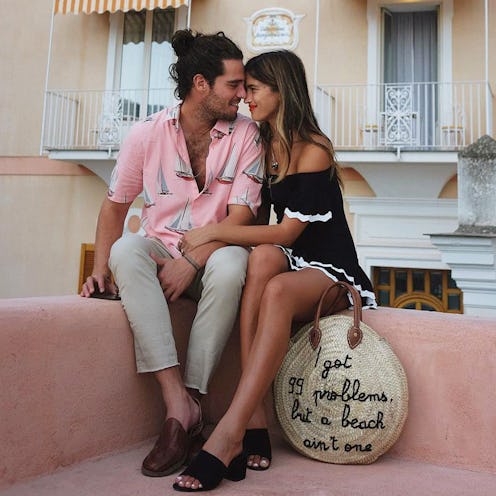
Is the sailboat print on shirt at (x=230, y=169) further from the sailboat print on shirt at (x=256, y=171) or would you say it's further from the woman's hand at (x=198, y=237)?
the woman's hand at (x=198, y=237)

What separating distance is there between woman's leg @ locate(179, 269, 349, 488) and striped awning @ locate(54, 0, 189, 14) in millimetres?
7382

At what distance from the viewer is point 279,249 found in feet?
6.25

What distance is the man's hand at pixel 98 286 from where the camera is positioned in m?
1.98

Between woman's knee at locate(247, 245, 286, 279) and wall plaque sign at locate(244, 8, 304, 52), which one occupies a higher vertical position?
wall plaque sign at locate(244, 8, 304, 52)

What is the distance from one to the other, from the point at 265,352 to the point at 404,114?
659 cm

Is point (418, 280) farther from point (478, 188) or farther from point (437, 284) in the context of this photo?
point (478, 188)

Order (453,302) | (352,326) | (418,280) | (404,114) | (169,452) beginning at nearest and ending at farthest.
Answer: (169,452) < (352,326) < (404,114) < (453,302) < (418,280)

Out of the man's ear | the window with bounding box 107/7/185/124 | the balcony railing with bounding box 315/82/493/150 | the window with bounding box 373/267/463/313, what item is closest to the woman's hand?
the man's ear

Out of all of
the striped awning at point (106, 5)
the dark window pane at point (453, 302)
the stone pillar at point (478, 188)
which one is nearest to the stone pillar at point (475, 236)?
the stone pillar at point (478, 188)

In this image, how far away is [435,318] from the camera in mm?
1948

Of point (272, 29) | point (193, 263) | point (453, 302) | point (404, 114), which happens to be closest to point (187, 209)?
point (193, 263)

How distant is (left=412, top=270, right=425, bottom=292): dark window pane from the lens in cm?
786

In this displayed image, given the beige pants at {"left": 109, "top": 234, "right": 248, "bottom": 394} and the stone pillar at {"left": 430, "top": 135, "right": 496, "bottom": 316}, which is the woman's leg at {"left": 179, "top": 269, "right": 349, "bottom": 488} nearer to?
the beige pants at {"left": 109, "top": 234, "right": 248, "bottom": 394}

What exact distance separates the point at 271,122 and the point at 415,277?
6273mm
